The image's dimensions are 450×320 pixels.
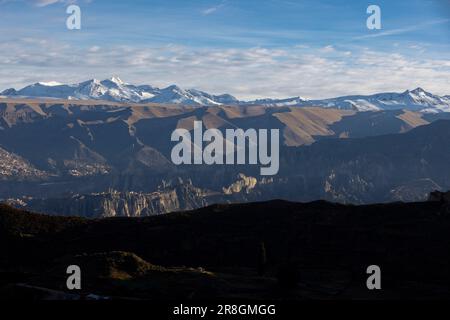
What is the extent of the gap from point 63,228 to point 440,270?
7905 cm

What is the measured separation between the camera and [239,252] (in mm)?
137125

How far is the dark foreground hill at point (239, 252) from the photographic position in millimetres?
96875

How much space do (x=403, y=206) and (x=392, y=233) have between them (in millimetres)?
20495

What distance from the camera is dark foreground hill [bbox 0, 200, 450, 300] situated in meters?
96.9

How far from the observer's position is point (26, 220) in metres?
150
